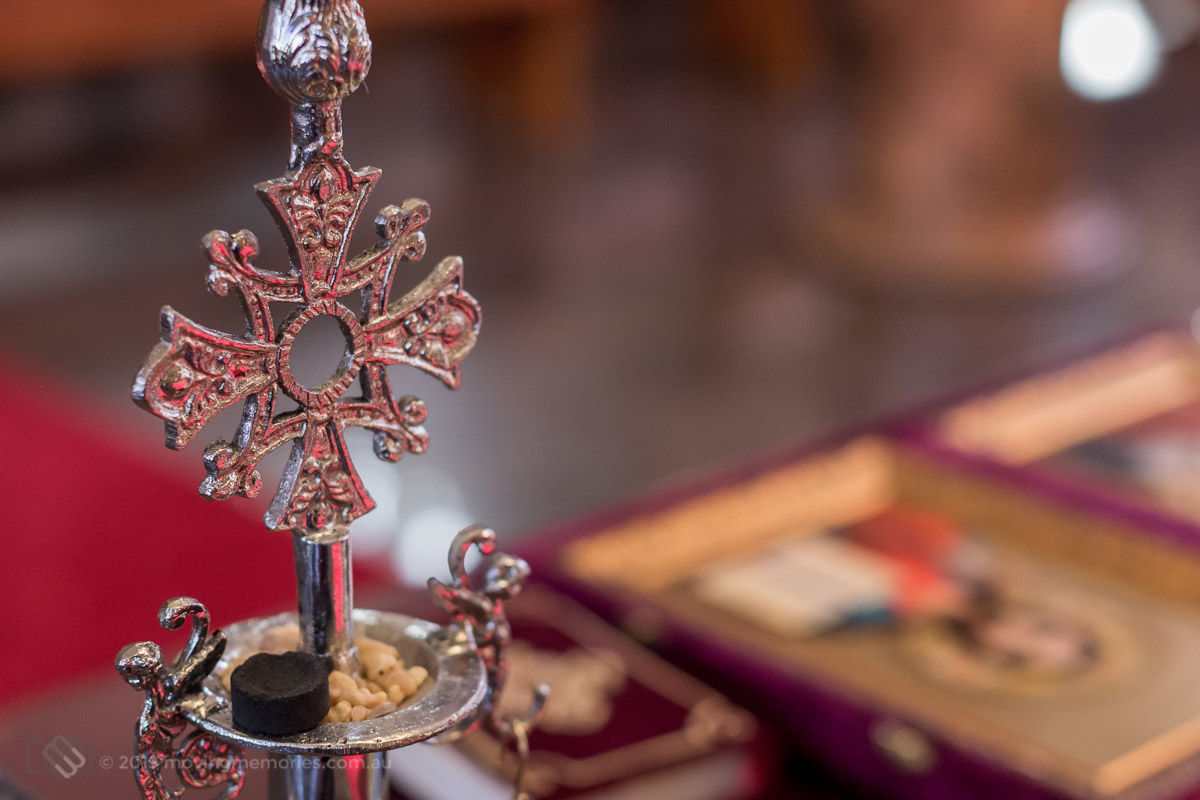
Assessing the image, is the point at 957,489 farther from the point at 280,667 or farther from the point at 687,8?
the point at 687,8

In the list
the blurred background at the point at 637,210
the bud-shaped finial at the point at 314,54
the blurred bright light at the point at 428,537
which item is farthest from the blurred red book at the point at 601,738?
the blurred bright light at the point at 428,537

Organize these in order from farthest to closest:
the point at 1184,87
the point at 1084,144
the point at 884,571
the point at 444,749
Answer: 1. the point at 1184,87
2. the point at 1084,144
3. the point at 884,571
4. the point at 444,749

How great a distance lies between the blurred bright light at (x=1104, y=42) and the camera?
9.79 ft

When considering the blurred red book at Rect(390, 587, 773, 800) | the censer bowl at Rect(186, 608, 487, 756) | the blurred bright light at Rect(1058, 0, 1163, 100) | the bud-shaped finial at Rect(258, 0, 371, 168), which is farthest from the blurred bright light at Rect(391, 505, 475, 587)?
the bud-shaped finial at Rect(258, 0, 371, 168)

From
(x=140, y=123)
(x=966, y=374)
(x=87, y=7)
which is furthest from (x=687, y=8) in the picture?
(x=966, y=374)

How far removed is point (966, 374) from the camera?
3555mm

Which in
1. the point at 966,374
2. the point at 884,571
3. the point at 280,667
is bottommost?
the point at 966,374

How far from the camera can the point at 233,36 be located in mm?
4469

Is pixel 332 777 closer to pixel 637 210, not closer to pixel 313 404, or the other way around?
pixel 313 404

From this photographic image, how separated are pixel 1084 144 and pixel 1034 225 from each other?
44cm

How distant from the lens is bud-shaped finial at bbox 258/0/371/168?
18.5 inches

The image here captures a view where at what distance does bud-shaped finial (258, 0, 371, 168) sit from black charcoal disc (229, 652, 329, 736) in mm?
168

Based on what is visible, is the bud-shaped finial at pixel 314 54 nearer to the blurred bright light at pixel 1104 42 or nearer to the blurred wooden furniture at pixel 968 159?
the blurred bright light at pixel 1104 42

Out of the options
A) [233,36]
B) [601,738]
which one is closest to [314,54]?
[601,738]
